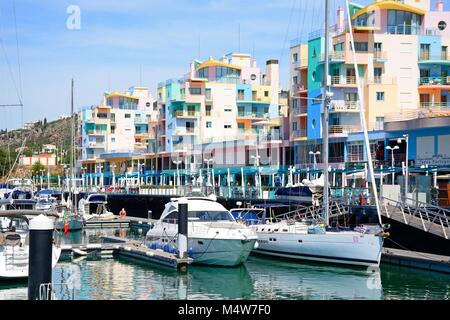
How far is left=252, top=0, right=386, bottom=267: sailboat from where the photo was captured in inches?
1353

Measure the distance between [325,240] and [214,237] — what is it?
18.5ft

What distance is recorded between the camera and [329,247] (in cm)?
3572

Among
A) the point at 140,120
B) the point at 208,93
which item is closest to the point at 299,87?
the point at 208,93

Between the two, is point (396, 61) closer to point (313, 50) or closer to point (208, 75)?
point (313, 50)

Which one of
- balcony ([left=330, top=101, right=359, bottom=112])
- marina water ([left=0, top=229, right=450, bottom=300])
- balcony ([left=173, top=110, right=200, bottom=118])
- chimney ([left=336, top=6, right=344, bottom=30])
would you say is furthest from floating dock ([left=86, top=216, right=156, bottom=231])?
balcony ([left=173, top=110, right=200, bottom=118])

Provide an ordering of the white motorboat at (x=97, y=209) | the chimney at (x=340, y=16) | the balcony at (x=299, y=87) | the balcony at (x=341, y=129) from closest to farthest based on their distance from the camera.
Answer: the white motorboat at (x=97, y=209) → the balcony at (x=341, y=129) → the balcony at (x=299, y=87) → the chimney at (x=340, y=16)

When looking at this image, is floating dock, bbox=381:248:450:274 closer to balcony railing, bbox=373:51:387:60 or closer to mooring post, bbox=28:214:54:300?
mooring post, bbox=28:214:54:300

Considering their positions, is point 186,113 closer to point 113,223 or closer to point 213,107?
point 213,107

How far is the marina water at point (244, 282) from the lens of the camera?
2848 centimetres

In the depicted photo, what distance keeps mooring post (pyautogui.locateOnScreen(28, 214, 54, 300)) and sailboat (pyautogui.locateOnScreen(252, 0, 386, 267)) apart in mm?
21258

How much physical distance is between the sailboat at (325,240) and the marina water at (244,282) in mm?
553

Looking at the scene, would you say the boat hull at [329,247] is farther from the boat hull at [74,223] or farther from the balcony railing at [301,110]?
the balcony railing at [301,110]

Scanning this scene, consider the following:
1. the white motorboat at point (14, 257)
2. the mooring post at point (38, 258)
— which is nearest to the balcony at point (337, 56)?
the white motorboat at point (14, 257)

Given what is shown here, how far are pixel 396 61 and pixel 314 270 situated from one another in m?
42.4
